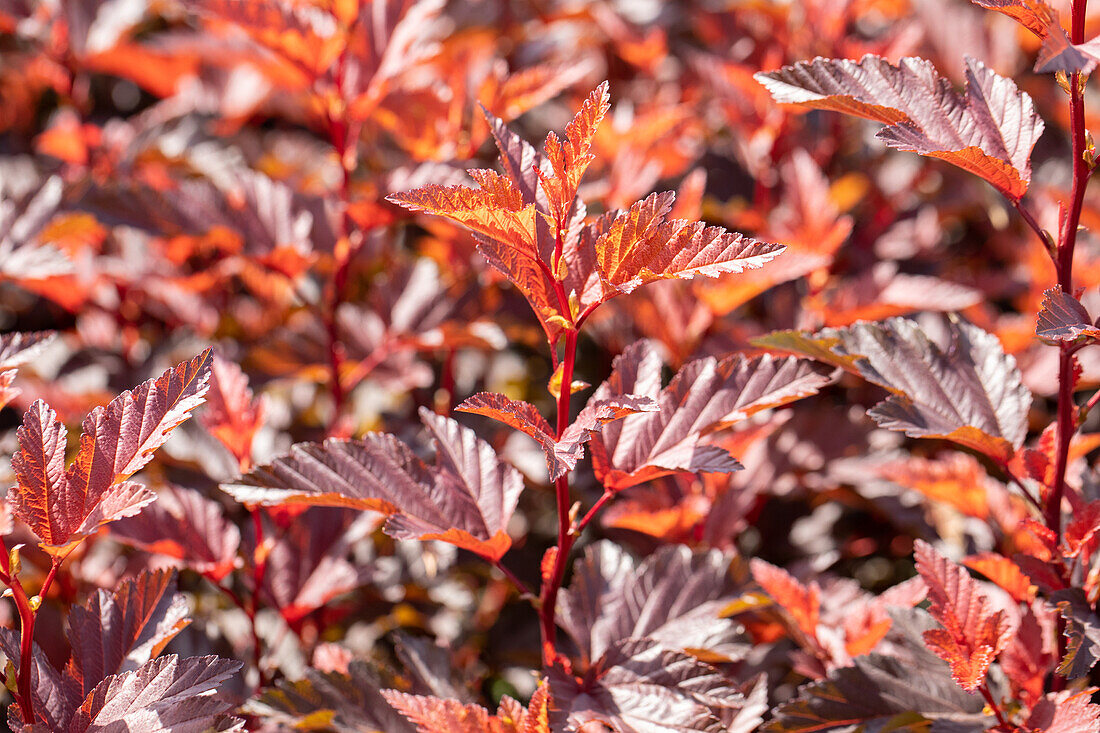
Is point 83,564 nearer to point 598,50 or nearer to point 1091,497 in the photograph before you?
point 1091,497

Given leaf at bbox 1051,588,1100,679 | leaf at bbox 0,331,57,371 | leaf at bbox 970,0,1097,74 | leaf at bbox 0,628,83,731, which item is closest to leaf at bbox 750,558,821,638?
leaf at bbox 1051,588,1100,679

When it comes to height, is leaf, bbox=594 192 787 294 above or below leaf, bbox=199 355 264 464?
above

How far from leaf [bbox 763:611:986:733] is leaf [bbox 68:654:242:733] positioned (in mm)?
599

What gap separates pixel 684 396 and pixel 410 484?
33 centimetres

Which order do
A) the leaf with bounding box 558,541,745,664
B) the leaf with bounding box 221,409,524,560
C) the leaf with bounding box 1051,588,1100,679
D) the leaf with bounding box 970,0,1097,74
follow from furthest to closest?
the leaf with bounding box 558,541,745,664 < the leaf with bounding box 221,409,524,560 < the leaf with bounding box 1051,588,1100,679 < the leaf with bounding box 970,0,1097,74

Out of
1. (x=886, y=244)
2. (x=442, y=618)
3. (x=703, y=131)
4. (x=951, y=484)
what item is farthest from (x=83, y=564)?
(x=886, y=244)

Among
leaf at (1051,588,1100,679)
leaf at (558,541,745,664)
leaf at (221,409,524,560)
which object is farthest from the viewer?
leaf at (558,541,745,664)

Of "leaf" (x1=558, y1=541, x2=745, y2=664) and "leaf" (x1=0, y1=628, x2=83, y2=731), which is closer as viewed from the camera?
"leaf" (x1=0, y1=628, x2=83, y2=731)

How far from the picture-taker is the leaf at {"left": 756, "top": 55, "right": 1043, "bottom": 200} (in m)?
0.85

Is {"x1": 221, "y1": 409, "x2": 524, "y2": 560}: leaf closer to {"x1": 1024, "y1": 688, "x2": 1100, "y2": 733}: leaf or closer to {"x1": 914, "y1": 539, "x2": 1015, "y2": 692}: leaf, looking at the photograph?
{"x1": 914, "y1": 539, "x2": 1015, "y2": 692}: leaf

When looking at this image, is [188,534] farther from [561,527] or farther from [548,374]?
[548,374]

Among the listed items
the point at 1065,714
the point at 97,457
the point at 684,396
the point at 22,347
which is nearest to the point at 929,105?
the point at 684,396

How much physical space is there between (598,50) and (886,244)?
1009 mm

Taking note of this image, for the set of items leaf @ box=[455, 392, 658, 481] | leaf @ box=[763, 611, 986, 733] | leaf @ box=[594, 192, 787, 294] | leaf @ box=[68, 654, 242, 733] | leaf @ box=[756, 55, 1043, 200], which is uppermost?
leaf @ box=[756, 55, 1043, 200]
